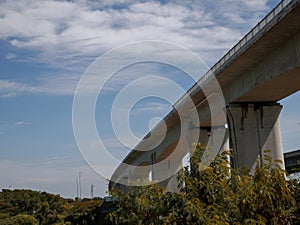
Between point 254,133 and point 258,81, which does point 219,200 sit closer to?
point 258,81

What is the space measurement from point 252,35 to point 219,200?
12.9 metres

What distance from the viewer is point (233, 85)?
31.0m

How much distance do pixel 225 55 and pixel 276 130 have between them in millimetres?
7177

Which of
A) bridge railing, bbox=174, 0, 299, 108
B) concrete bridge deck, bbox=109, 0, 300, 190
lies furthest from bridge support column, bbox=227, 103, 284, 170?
bridge railing, bbox=174, 0, 299, 108

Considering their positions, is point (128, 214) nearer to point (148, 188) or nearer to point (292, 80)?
point (148, 188)

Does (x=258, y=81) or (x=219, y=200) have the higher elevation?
(x=258, y=81)

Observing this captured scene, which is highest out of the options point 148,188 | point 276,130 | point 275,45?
point 275,45

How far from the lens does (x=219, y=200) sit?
12781 mm

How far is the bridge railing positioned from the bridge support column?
316 centimetres

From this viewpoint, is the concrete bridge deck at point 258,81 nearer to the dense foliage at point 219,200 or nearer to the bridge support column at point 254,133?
the bridge support column at point 254,133

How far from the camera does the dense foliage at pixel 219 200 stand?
11875mm

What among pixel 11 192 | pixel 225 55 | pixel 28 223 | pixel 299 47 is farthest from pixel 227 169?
pixel 11 192

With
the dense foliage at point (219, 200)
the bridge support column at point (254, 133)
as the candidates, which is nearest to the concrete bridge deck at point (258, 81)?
the bridge support column at point (254, 133)

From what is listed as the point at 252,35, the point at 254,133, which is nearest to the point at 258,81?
the point at 252,35
